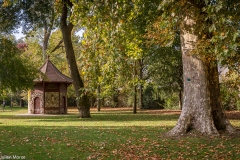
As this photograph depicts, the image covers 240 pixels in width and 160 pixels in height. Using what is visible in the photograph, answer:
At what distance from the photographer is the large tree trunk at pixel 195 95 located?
1078cm

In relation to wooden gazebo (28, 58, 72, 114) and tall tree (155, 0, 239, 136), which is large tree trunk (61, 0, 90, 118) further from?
tall tree (155, 0, 239, 136)

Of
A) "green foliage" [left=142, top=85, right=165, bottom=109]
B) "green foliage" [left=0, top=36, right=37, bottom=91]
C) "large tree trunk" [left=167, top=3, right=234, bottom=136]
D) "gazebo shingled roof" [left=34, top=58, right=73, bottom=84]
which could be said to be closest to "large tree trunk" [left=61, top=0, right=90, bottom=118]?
"green foliage" [left=0, top=36, right=37, bottom=91]

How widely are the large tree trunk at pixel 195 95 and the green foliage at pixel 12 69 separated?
11815 millimetres

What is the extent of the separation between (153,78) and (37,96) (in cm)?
1238

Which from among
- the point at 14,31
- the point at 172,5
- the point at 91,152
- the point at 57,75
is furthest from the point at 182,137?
the point at 57,75

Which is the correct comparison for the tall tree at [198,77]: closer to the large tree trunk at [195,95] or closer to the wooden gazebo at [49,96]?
the large tree trunk at [195,95]

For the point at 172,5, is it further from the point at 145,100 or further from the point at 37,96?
the point at 145,100

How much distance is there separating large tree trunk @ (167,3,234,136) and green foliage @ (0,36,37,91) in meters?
11.8

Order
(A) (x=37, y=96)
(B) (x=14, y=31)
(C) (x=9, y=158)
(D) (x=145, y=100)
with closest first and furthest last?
1. (C) (x=9, y=158)
2. (B) (x=14, y=31)
3. (A) (x=37, y=96)
4. (D) (x=145, y=100)

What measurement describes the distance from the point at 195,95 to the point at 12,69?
14530 millimetres

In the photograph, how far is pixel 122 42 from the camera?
916 centimetres

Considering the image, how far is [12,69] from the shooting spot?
21281mm

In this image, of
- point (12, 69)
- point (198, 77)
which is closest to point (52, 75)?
point (12, 69)

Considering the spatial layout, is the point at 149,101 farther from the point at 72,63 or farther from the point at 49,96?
the point at 72,63
